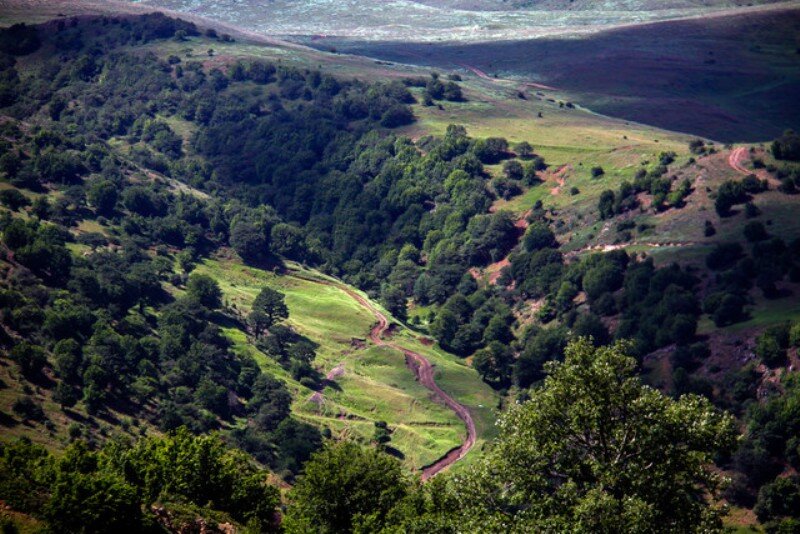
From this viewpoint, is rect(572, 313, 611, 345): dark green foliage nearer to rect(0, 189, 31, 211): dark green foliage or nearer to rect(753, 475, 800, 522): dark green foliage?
rect(753, 475, 800, 522): dark green foliage

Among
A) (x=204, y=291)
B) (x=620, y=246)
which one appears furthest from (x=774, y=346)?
(x=204, y=291)

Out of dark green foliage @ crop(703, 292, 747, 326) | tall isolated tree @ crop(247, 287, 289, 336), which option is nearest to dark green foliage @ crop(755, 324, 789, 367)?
dark green foliage @ crop(703, 292, 747, 326)

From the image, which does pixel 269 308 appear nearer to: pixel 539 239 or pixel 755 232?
pixel 539 239

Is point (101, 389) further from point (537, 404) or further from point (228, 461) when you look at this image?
point (537, 404)

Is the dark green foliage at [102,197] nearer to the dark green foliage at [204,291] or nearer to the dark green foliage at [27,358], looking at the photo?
the dark green foliage at [204,291]

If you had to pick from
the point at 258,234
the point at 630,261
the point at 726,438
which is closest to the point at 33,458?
the point at 726,438

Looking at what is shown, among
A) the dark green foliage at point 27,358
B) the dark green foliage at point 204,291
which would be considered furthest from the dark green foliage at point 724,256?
the dark green foliage at point 27,358
